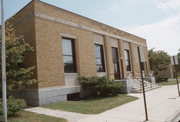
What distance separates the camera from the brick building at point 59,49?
498 inches

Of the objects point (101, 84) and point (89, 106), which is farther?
point (101, 84)

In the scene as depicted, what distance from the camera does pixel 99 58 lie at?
19.2 metres

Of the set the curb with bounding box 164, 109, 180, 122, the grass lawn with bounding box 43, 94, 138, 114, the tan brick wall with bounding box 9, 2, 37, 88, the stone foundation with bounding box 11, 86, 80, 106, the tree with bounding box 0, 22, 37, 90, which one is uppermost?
the tan brick wall with bounding box 9, 2, 37, 88

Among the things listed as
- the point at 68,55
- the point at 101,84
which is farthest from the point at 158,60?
the point at 68,55

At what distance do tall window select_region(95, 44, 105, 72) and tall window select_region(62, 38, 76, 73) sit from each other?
3766 millimetres

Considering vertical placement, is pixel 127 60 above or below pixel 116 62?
above

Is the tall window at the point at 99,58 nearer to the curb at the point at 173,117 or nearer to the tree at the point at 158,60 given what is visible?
the curb at the point at 173,117

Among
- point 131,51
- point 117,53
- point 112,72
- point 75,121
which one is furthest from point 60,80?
point 131,51

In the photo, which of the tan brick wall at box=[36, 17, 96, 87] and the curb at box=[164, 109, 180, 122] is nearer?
the curb at box=[164, 109, 180, 122]

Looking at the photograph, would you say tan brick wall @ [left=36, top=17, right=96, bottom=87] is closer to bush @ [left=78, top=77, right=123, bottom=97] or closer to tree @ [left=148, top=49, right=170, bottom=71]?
bush @ [left=78, top=77, right=123, bottom=97]

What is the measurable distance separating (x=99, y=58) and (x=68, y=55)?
4862 millimetres

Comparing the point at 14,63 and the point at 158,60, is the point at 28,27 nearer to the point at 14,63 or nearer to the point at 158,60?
the point at 14,63

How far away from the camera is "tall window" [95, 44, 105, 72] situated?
61.7 ft

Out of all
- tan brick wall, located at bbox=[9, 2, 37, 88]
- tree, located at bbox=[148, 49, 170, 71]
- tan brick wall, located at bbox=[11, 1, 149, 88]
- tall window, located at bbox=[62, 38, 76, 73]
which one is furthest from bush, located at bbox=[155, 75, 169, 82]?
tan brick wall, located at bbox=[9, 2, 37, 88]
